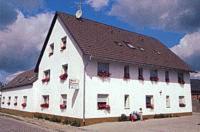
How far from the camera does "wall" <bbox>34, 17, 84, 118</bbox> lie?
2088cm

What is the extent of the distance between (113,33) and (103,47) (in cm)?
480

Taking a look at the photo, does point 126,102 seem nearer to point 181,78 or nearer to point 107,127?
point 107,127

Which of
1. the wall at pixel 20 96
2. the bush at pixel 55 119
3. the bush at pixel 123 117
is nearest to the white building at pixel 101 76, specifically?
the wall at pixel 20 96

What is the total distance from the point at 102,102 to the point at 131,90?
325cm

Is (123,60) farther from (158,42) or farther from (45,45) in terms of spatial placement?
(158,42)

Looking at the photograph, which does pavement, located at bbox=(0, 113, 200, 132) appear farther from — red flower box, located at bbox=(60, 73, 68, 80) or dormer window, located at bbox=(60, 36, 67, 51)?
dormer window, located at bbox=(60, 36, 67, 51)

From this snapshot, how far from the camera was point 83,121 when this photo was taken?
19688 millimetres

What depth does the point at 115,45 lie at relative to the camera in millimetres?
24250

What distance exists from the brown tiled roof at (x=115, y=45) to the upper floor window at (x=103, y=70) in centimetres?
82

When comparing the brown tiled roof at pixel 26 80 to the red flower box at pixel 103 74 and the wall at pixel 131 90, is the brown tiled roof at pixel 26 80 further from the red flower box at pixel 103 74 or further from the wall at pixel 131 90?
the wall at pixel 131 90

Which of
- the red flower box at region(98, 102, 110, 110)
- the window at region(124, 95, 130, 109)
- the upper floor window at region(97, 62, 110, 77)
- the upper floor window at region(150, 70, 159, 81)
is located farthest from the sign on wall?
the upper floor window at region(150, 70, 159, 81)

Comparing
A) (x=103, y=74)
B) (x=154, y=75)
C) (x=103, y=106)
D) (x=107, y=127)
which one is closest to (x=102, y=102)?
(x=103, y=106)

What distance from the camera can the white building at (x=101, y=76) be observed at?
2077 centimetres

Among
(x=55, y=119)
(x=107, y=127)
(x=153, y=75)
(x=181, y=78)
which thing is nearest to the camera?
(x=107, y=127)
